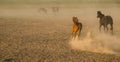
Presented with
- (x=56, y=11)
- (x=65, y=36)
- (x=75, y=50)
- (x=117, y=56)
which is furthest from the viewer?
(x=56, y=11)

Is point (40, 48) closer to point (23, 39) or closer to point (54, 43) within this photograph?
point (54, 43)

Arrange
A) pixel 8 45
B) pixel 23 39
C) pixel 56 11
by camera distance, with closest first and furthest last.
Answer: pixel 8 45 < pixel 23 39 < pixel 56 11

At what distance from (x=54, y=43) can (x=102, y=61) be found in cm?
423

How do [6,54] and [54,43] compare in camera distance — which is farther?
[54,43]

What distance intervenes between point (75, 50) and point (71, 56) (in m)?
1.32

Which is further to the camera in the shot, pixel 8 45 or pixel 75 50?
pixel 8 45

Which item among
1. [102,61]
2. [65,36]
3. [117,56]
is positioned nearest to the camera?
[102,61]

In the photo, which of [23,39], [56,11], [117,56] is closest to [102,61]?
[117,56]

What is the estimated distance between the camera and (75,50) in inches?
506

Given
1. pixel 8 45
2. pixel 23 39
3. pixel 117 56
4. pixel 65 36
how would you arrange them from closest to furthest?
pixel 117 56 < pixel 8 45 < pixel 23 39 < pixel 65 36

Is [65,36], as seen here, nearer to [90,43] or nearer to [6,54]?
[90,43]

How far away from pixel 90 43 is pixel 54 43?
69.4 inches

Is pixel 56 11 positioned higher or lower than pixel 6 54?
lower

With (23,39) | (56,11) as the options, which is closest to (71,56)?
(23,39)
